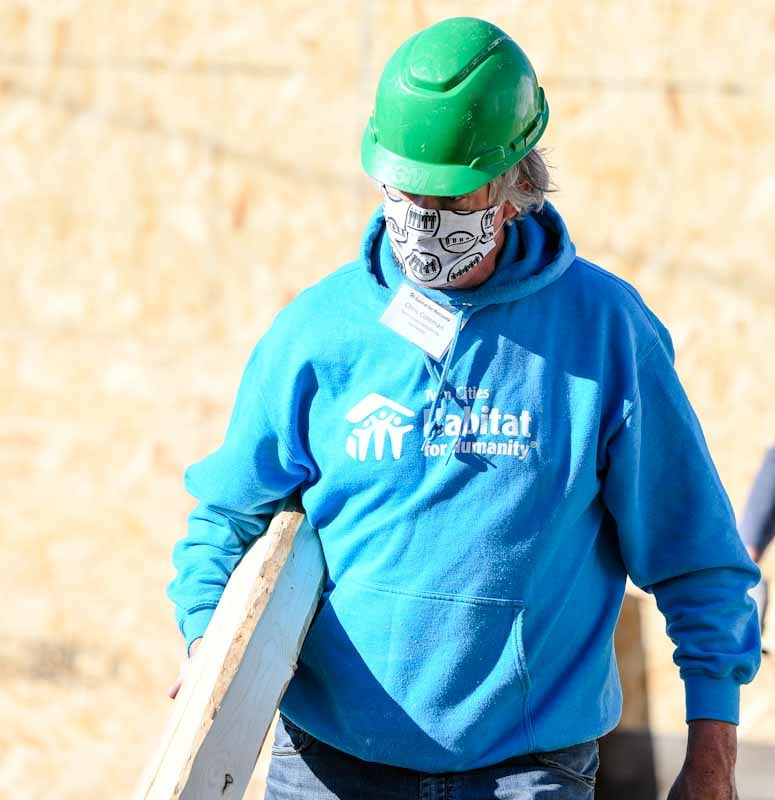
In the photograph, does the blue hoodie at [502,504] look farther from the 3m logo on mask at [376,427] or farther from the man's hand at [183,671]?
the man's hand at [183,671]

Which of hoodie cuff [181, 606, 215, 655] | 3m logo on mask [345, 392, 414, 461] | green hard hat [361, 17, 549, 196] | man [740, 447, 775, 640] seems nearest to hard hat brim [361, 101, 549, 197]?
green hard hat [361, 17, 549, 196]

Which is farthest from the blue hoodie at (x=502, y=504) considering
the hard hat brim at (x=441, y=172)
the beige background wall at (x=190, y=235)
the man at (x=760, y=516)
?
the beige background wall at (x=190, y=235)

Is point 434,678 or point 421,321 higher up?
point 421,321

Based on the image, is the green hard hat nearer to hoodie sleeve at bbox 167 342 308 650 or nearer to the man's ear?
the man's ear

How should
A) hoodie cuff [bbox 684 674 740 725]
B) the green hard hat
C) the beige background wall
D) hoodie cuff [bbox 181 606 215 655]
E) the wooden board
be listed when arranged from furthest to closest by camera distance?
the beige background wall < hoodie cuff [bbox 181 606 215 655] < hoodie cuff [bbox 684 674 740 725] < the green hard hat < the wooden board

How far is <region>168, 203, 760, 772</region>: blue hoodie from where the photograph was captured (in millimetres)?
1777

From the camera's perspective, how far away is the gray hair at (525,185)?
1.81m

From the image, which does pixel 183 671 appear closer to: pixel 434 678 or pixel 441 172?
pixel 434 678

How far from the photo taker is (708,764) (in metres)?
1.79

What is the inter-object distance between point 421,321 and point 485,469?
0.79ft

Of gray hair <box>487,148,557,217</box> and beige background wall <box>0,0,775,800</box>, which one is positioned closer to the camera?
gray hair <box>487,148,557,217</box>

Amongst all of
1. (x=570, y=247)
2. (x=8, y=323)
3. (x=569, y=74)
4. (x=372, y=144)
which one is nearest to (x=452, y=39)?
(x=372, y=144)

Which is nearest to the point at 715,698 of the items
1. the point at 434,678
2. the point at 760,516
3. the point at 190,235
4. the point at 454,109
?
the point at 434,678

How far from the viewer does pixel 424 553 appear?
1794 mm
